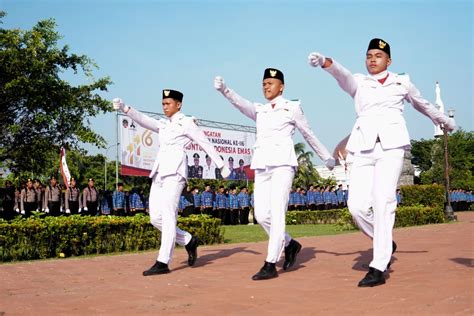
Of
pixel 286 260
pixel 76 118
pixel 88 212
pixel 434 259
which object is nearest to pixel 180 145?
pixel 286 260

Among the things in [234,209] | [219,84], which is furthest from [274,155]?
[234,209]

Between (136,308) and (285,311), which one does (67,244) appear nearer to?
(136,308)

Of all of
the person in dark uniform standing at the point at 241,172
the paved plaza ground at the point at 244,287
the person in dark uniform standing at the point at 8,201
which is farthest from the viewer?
the person in dark uniform standing at the point at 241,172

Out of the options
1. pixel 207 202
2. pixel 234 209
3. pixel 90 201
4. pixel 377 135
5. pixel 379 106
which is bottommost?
pixel 234 209

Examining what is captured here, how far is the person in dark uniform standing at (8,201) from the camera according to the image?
20.6m

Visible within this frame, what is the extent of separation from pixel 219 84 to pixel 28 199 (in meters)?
15.6

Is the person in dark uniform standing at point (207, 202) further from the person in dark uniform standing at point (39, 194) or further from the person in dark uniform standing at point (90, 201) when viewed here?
the person in dark uniform standing at point (39, 194)

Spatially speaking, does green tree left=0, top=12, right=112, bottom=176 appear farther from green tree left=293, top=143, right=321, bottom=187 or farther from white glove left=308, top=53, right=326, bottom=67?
green tree left=293, top=143, right=321, bottom=187

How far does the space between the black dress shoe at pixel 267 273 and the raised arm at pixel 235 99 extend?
1804 mm

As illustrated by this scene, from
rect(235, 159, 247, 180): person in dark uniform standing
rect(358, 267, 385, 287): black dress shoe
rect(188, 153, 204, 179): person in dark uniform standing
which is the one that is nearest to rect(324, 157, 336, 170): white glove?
rect(358, 267, 385, 287): black dress shoe

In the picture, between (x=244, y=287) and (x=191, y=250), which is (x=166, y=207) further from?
(x=244, y=287)

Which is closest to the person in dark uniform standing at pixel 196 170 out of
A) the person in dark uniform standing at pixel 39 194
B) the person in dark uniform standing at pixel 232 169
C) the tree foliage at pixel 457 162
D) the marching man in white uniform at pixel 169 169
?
the person in dark uniform standing at pixel 232 169

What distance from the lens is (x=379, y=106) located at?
20.0ft

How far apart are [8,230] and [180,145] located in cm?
391
